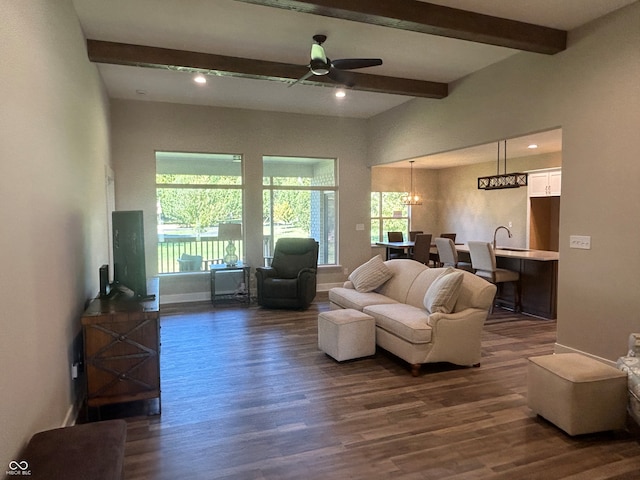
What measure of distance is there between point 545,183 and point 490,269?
3874 mm

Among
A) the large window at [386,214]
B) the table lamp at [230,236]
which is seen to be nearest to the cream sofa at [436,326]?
the table lamp at [230,236]

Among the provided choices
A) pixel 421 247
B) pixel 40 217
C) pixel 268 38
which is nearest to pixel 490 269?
pixel 421 247

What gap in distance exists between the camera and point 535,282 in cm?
596

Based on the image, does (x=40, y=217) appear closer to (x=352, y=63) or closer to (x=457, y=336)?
(x=352, y=63)

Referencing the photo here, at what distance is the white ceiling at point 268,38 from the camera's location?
3.59 meters

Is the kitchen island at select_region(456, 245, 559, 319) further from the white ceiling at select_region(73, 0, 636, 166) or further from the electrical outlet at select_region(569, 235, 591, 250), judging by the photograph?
the white ceiling at select_region(73, 0, 636, 166)

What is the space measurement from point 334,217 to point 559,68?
15.0 ft

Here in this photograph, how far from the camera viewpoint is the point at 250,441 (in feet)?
8.71

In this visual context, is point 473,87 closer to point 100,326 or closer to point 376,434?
point 376,434

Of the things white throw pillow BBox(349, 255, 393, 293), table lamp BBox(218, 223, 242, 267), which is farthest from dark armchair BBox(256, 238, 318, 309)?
white throw pillow BBox(349, 255, 393, 293)

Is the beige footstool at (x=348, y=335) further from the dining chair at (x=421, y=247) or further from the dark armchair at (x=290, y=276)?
the dining chair at (x=421, y=247)

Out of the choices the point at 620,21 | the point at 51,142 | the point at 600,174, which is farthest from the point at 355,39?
the point at 51,142

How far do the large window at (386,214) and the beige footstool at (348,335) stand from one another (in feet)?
23.8

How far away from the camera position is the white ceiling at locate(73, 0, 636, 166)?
359 cm
